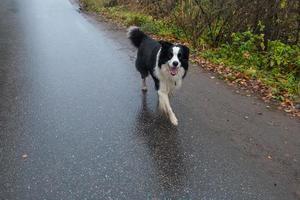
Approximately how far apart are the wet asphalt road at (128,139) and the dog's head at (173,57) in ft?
2.71

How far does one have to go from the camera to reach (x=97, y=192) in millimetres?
3680

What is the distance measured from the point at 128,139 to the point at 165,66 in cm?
122

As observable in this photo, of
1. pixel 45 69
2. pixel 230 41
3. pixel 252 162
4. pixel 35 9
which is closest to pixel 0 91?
pixel 45 69

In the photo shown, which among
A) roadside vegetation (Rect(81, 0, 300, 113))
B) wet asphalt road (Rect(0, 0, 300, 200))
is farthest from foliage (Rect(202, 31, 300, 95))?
wet asphalt road (Rect(0, 0, 300, 200))

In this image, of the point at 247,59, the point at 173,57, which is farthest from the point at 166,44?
the point at 247,59

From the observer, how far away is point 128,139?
15.8ft

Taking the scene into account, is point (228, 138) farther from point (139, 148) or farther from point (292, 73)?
point (292, 73)

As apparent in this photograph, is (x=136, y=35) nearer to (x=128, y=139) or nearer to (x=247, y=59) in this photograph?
(x=128, y=139)

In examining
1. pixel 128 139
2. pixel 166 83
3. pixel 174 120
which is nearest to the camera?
pixel 128 139

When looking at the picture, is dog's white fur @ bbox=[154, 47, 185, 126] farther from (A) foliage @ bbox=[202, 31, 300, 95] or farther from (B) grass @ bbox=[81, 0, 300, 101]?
(A) foliage @ bbox=[202, 31, 300, 95]

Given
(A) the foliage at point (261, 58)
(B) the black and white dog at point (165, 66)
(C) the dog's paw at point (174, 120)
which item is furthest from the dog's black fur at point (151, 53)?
(A) the foliage at point (261, 58)

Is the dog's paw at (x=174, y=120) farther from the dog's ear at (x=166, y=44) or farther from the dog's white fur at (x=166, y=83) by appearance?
the dog's ear at (x=166, y=44)

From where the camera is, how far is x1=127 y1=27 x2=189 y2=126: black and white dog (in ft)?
16.4

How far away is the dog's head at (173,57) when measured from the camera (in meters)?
4.94
